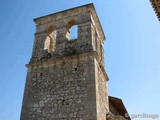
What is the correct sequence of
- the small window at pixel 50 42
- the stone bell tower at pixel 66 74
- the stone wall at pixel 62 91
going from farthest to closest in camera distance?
1. the small window at pixel 50 42
2. the stone bell tower at pixel 66 74
3. the stone wall at pixel 62 91

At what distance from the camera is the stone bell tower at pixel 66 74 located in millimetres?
7629

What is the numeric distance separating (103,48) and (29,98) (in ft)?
16.2

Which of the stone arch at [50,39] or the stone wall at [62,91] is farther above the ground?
the stone arch at [50,39]

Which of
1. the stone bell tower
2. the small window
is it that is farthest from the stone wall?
the small window

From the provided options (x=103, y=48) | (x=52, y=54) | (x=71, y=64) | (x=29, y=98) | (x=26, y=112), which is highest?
(x=103, y=48)

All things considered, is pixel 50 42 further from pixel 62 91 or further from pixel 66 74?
pixel 62 91

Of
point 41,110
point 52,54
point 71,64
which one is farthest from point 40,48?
point 41,110

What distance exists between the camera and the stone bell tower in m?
7.63

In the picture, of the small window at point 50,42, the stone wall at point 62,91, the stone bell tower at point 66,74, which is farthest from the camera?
the small window at point 50,42

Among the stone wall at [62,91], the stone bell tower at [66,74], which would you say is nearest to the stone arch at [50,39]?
the stone bell tower at [66,74]

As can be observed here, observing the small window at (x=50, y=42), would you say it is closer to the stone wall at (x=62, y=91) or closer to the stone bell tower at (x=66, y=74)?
the stone bell tower at (x=66, y=74)

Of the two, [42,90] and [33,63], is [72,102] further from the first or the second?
[33,63]

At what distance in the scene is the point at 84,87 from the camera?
309 inches

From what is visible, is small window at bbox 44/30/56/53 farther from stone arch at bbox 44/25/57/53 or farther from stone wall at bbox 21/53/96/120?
stone wall at bbox 21/53/96/120
